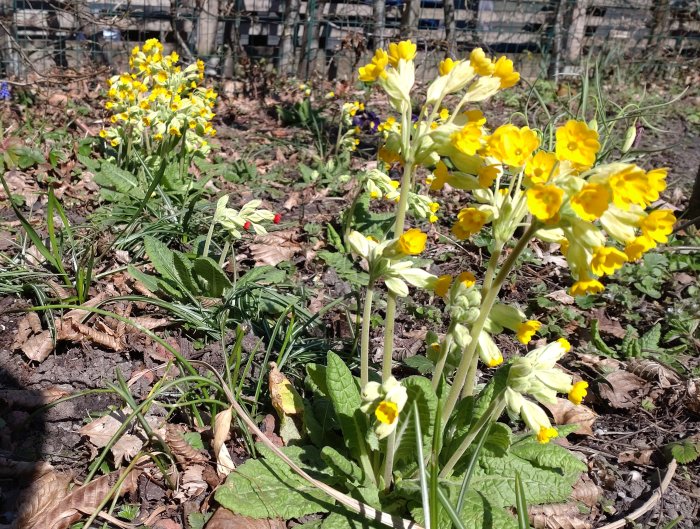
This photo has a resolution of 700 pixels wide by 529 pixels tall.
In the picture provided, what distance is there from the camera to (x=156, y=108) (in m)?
4.23

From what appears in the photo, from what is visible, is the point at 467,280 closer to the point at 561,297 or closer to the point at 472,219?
the point at 472,219

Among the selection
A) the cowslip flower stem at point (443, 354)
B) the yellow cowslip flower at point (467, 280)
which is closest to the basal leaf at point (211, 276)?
the cowslip flower stem at point (443, 354)

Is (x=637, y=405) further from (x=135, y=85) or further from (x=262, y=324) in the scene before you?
(x=135, y=85)

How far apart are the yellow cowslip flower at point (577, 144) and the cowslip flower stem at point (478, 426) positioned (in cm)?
65

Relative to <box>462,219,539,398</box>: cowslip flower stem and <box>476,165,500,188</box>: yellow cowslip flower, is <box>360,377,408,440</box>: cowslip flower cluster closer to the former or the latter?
<box>462,219,539,398</box>: cowslip flower stem

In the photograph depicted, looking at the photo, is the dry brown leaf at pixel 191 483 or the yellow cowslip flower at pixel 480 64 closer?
the yellow cowslip flower at pixel 480 64

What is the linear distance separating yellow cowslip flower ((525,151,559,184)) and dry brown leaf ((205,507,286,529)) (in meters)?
1.29

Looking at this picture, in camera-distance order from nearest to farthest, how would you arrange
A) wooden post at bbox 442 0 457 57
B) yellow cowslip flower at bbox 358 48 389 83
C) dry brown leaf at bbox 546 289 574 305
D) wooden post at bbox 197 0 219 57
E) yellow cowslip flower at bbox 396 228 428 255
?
1. yellow cowslip flower at bbox 396 228 428 255
2. yellow cowslip flower at bbox 358 48 389 83
3. dry brown leaf at bbox 546 289 574 305
4. wooden post at bbox 197 0 219 57
5. wooden post at bbox 442 0 457 57

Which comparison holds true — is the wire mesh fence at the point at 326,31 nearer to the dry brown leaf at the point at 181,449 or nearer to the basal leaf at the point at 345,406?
the dry brown leaf at the point at 181,449

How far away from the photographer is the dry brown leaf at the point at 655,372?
8.63ft

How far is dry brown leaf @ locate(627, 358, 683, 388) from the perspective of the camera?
8.63ft

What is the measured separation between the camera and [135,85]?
413 cm

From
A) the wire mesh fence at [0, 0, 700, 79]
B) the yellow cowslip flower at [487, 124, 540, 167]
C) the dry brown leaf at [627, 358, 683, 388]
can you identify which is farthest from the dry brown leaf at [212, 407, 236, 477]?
the wire mesh fence at [0, 0, 700, 79]

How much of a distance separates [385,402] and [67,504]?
3.56 ft
